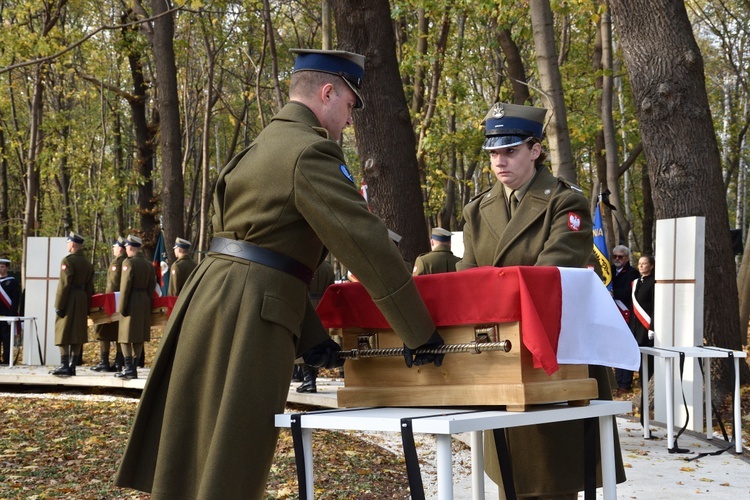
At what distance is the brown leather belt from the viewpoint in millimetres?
3436

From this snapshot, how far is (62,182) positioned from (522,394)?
40.1 metres

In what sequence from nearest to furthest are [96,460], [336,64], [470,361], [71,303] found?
1. [470,361]
2. [336,64]
3. [96,460]
4. [71,303]

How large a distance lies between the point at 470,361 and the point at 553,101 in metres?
8.61

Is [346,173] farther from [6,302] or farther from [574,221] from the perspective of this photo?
[6,302]

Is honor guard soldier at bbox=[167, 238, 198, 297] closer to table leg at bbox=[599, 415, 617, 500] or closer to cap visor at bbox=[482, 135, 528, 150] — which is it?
cap visor at bbox=[482, 135, 528, 150]

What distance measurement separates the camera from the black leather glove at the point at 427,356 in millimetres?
3332

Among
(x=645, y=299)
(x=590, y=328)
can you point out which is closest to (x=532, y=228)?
(x=590, y=328)

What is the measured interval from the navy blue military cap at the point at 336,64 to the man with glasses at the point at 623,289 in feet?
34.7

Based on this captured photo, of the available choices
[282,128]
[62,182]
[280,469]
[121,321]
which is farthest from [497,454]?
[62,182]

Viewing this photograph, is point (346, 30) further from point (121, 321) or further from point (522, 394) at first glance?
point (522, 394)

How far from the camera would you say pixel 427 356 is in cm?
335

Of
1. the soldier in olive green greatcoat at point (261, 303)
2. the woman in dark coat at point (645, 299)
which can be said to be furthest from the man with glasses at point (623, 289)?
the soldier in olive green greatcoat at point (261, 303)

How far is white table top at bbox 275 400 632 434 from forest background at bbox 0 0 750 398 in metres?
7.86

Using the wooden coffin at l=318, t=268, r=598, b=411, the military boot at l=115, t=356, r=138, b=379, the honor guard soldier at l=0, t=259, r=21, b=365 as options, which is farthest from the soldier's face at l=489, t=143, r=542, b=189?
the honor guard soldier at l=0, t=259, r=21, b=365
